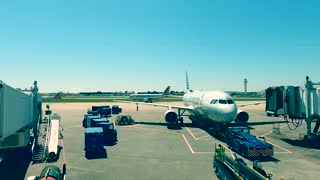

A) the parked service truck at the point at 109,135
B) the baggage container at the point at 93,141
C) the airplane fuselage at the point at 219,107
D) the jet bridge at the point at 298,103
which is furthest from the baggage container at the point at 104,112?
the jet bridge at the point at 298,103

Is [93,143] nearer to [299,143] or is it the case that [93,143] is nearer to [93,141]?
[93,141]

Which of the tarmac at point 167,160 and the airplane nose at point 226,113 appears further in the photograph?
the airplane nose at point 226,113

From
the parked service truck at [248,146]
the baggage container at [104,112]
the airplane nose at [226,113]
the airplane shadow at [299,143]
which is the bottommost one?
the airplane shadow at [299,143]

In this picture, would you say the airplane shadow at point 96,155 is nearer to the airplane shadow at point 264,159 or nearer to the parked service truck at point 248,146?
the parked service truck at point 248,146

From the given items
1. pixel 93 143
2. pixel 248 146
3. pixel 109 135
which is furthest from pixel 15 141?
pixel 248 146

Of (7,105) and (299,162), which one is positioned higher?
(7,105)

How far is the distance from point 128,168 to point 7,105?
9.61 m

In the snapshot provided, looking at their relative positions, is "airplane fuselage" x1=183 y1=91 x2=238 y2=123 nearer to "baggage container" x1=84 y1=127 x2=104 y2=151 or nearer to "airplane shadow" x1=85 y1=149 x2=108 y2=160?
"airplane shadow" x1=85 y1=149 x2=108 y2=160

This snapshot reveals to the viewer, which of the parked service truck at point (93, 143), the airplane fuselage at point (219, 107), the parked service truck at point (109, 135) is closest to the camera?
the parked service truck at point (93, 143)

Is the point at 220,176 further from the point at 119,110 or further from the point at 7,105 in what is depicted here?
the point at 119,110

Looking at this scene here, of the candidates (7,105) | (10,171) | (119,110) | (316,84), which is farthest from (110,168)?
(119,110)

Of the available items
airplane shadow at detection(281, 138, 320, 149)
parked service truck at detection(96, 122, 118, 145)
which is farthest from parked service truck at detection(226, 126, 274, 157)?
parked service truck at detection(96, 122, 118, 145)

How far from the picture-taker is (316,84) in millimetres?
28375

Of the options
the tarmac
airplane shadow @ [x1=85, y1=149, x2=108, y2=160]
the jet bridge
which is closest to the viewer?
the tarmac
